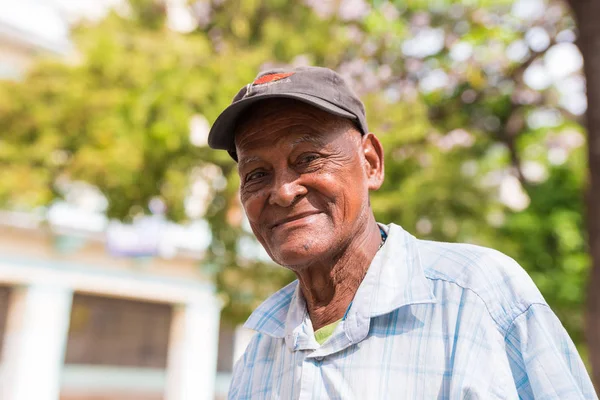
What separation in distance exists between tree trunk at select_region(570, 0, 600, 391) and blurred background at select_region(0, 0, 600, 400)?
0.05ft

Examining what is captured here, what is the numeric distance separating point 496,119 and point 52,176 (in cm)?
786

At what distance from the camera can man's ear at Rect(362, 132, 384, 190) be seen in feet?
5.46

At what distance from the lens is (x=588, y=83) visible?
532 centimetres

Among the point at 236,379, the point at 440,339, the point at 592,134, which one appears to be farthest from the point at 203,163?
the point at 440,339

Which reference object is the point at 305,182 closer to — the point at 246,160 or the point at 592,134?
the point at 246,160

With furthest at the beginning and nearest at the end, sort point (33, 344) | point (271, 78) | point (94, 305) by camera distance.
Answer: point (94, 305)
point (33, 344)
point (271, 78)

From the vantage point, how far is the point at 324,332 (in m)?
1.55

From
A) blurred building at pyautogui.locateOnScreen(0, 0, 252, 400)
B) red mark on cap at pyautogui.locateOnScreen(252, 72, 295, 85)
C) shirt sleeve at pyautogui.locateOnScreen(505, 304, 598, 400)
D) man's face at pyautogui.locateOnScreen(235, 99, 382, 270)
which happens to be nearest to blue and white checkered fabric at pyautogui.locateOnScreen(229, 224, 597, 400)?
shirt sleeve at pyautogui.locateOnScreen(505, 304, 598, 400)

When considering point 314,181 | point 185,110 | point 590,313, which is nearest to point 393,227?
point 314,181

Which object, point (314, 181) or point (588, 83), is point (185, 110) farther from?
point (314, 181)

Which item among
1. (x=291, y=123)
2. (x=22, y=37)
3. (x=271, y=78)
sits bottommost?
(x=291, y=123)

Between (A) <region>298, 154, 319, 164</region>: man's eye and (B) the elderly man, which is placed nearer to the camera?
(B) the elderly man

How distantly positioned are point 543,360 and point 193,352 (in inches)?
520

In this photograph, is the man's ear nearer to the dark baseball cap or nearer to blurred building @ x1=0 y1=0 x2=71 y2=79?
the dark baseball cap
